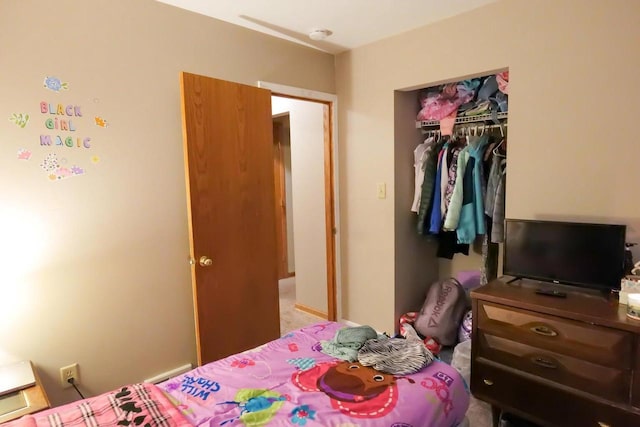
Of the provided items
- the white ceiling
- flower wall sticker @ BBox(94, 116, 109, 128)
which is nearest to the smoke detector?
the white ceiling

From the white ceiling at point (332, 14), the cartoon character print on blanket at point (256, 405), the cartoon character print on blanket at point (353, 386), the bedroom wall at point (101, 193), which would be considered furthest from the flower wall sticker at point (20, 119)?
the cartoon character print on blanket at point (353, 386)

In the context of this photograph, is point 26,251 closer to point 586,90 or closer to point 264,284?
point 264,284

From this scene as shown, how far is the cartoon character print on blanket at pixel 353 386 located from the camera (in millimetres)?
1382

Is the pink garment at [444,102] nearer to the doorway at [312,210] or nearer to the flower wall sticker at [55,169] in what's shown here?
the doorway at [312,210]

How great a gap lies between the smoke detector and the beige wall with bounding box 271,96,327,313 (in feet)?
2.28

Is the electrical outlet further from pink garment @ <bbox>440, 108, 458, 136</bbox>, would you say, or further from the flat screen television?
pink garment @ <bbox>440, 108, 458, 136</bbox>

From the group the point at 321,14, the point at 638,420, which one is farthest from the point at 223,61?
the point at 638,420

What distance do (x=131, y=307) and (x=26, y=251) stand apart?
0.59m

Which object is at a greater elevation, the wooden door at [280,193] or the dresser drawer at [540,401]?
the wooden door at [280,193]

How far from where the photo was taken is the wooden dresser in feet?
5.46

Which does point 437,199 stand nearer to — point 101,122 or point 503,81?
point 503,81

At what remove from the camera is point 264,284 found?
2654mm

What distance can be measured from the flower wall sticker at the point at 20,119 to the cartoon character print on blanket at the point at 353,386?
1680mm

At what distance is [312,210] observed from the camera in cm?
368
